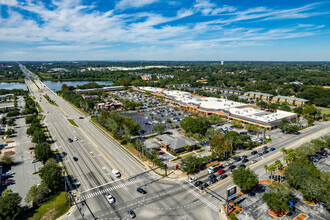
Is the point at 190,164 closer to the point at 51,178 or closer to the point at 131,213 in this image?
the point at 131,213

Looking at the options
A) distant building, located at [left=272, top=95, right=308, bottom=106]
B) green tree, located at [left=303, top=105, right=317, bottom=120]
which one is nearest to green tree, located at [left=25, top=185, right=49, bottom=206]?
green tree, located at [left=303, top=105, right=317, bottom=120]

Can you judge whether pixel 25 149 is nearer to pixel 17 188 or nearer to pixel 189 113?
pixel 17 188

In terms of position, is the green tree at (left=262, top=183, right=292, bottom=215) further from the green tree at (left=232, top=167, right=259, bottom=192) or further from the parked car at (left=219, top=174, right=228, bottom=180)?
the parked car at (left=219, top=174, right=228, bottom=180)

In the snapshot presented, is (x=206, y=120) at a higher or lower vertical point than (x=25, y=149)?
higher

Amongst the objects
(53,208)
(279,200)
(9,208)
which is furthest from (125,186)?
(279,200)

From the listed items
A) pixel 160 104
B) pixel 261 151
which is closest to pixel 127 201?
pixel 261 151

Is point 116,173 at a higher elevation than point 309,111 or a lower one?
lower

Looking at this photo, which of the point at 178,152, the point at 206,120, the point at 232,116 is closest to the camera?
the point at 178,152
